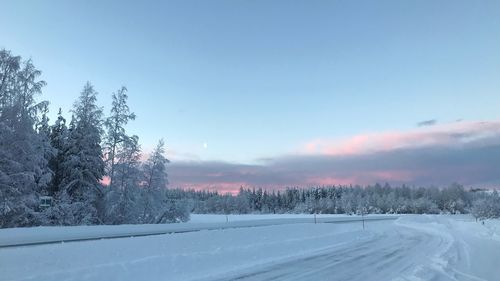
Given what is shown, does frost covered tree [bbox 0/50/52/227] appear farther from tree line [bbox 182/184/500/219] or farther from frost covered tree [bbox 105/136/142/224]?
tree line [bbox 182/184/500/219]

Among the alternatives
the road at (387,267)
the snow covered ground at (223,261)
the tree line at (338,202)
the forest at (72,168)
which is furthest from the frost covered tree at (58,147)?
the tree line at (338,202)

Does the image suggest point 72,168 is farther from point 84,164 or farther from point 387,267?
point 387,267

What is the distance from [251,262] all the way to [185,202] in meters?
42.4

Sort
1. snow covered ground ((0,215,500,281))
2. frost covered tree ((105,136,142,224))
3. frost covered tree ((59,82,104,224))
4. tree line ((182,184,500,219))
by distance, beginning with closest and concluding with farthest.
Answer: snow covered ground ((0,215,500,281))
frost covered tree ((59,82,104,224))
frost covered tree ((105,136,142,224))
tree line ((182,184,500,219))

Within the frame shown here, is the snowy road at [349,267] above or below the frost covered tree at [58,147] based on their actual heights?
below

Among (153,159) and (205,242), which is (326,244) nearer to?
(205,242)

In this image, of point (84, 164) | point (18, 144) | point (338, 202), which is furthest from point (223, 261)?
point (338, 202)

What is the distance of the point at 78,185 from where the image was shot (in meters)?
45.3

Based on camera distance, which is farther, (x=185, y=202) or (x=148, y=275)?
(x=185, y=202)

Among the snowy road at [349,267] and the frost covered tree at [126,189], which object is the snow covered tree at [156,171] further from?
the snowy road at [349,267]

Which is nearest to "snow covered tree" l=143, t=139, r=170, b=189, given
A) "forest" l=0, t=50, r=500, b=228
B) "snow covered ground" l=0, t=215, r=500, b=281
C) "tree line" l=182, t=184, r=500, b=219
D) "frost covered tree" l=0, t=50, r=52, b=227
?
"forest" l=0, t=50, r=500, b=228

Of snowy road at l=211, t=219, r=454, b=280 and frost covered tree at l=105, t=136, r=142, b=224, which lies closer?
snowy road at l=211, t=219, r=454, b=280

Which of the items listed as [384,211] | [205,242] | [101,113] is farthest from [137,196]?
[384,211]

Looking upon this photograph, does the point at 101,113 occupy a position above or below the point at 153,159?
above
